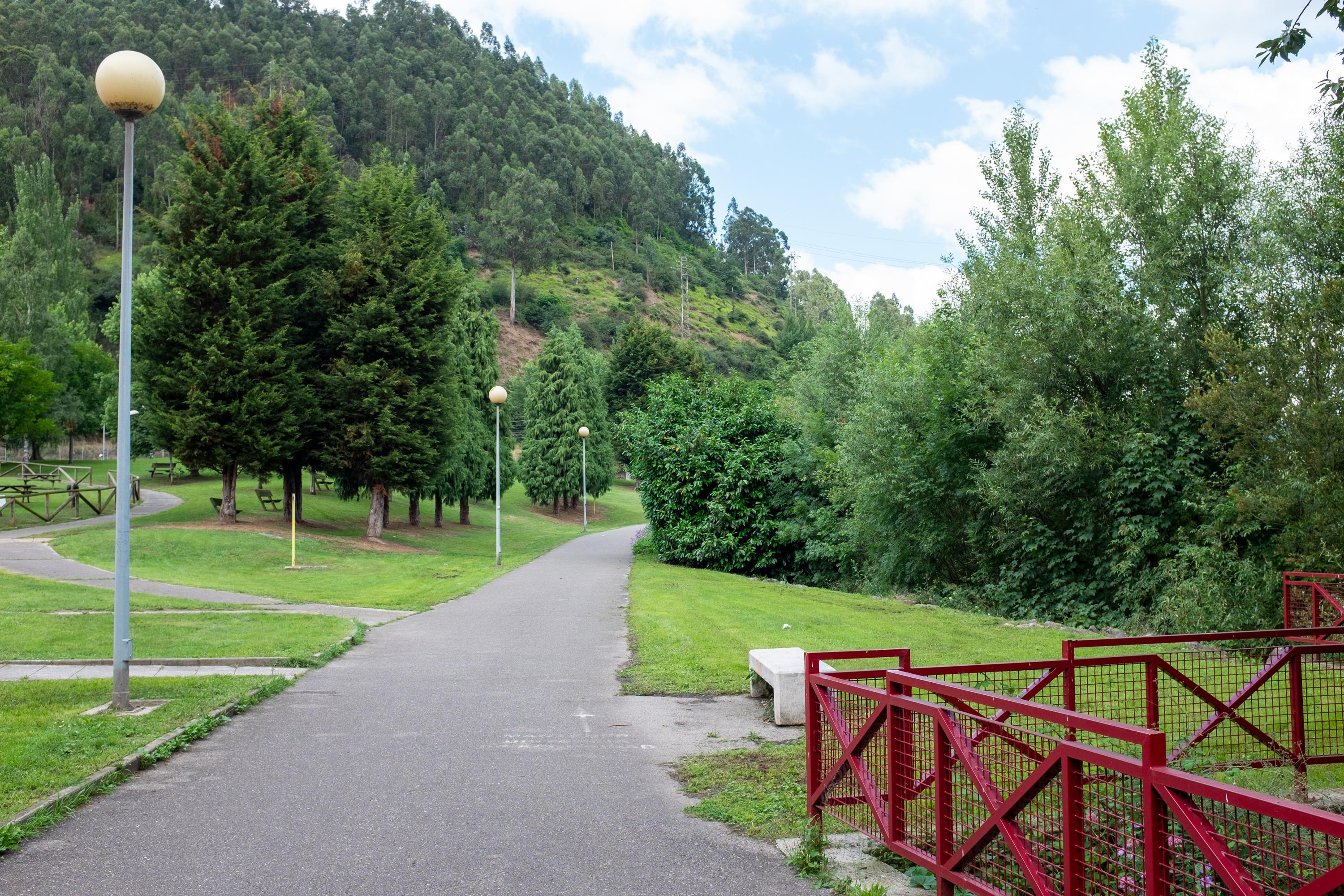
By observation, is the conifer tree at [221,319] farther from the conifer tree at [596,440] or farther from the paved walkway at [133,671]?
the conifer tree at [596,440]

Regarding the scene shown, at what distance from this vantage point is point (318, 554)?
26797mm

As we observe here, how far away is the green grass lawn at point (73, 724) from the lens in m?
5.69

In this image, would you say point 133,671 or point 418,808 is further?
point 133,671

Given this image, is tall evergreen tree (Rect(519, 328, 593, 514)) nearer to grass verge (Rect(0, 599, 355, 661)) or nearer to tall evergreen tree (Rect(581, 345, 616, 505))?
tall evergreen tree (Rect(581, 345, 616, 505))

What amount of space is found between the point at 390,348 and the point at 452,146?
107 m

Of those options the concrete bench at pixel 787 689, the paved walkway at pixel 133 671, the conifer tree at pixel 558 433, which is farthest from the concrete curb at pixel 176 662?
the conifer tree at pixel 558 433

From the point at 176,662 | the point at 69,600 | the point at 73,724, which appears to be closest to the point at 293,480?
the point at 69,600

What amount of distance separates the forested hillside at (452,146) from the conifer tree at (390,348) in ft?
180

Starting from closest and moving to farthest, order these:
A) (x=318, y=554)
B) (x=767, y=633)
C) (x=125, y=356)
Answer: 1. (x=125, y=356)
2. (x=767, y=633)
3. (x=318, y=554)

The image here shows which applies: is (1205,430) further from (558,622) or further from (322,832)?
(322,832)

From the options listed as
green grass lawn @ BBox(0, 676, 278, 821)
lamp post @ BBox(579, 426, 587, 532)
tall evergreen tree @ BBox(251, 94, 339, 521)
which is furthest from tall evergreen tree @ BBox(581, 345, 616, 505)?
green grass lawn @ BBox(0, 676, 278, 821)

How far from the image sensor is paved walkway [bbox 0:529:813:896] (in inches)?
173

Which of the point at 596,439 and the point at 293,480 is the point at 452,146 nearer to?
the point at 596,439

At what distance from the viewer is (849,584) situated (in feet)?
85.7
